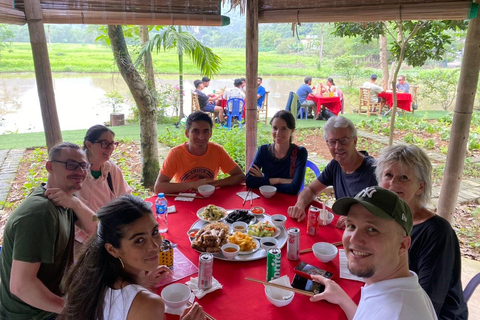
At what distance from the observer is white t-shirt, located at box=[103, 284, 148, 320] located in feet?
4.43

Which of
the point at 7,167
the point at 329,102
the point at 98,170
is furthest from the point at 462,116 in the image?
the point at 329,102

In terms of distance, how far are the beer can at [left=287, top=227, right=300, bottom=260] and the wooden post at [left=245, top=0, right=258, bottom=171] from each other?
2.27m

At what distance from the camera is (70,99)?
14375mm

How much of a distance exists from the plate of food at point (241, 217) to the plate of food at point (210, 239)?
0.28 meters

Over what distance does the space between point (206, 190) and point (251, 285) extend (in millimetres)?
1406

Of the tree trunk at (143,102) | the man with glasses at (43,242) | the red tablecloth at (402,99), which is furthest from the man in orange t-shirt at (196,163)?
the red tablecloth at (402,99)

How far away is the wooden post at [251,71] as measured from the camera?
387 cm

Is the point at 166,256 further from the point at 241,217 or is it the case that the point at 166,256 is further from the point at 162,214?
the point at 241,217

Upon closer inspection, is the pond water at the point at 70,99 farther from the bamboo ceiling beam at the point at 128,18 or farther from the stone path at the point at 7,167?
the bamboo ceiling beam at the point at 128,18

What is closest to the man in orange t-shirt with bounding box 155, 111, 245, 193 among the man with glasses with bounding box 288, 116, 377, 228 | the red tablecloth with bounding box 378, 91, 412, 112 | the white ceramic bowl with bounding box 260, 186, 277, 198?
the white ceramic bowl with bounding box 260, 186, 277, 198

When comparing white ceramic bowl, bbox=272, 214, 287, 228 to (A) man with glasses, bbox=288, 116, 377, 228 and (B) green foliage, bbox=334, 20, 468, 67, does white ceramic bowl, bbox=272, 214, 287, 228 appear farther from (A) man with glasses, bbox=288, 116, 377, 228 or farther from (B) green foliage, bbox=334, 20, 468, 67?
(B) green foliage, bbox=334, 20, 468, 67

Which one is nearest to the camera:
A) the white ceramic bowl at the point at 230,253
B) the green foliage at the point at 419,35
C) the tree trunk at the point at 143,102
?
the white ceramic bowl at the point at 230,253

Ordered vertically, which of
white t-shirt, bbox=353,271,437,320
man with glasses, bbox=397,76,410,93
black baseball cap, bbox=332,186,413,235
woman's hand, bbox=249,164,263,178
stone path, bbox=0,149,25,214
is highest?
man with glasses, bbox=397,76,410,93

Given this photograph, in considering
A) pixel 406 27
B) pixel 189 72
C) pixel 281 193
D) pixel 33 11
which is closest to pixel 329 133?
pixel 281 193
